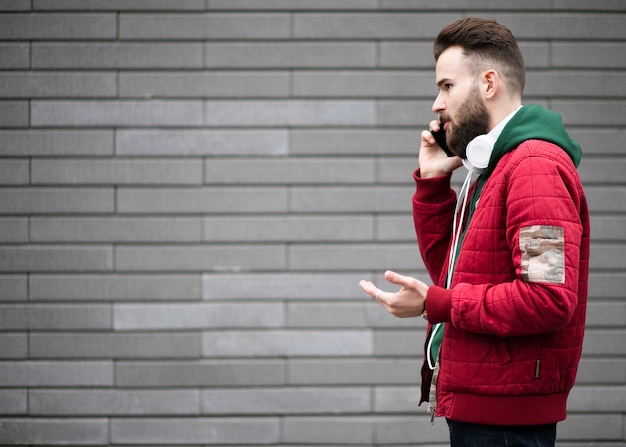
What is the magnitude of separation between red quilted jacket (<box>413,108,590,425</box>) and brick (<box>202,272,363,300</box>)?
2115 mm

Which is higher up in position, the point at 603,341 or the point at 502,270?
the point at 502,270

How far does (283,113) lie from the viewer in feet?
14.5

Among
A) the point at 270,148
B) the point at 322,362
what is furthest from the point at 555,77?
the point at 322,362

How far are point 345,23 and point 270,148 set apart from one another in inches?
37.0

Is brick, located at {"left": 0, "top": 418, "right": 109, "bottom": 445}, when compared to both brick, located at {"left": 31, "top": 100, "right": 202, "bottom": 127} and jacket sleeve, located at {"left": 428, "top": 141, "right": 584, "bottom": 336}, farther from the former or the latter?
jacket sleeve, located at {"left": 428, "top": 141, "right": 584, "bottom": 336}

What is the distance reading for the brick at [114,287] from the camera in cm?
440

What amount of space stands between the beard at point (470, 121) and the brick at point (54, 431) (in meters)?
3.20

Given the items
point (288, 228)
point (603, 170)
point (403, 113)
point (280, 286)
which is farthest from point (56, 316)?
point (603, 170)

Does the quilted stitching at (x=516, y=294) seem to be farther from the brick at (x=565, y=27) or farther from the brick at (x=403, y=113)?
the brick at (x=565, y=27)

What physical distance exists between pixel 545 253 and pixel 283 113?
2.72 m

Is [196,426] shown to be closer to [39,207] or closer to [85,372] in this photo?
[85,372]

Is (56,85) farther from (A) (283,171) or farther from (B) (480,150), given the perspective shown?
(B) (480,150)

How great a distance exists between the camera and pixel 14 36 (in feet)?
14.4

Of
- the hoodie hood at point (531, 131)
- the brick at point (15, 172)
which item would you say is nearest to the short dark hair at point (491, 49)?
the hoodie hood at point (531, 131)
